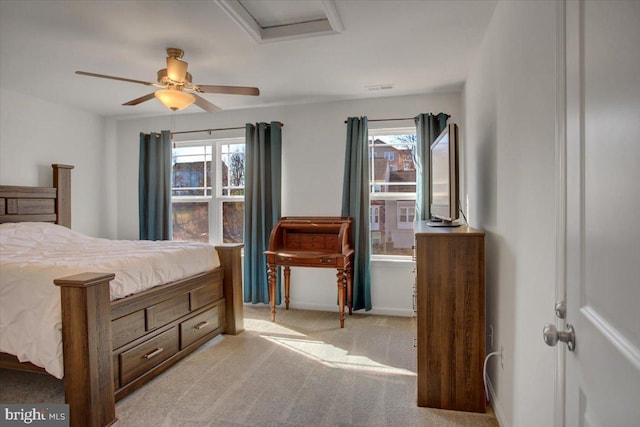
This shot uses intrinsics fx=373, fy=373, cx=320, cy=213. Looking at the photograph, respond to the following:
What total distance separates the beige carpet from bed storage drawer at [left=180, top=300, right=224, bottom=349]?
130 millimetres

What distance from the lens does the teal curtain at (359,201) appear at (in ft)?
13.0

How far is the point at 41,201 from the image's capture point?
3.93 m

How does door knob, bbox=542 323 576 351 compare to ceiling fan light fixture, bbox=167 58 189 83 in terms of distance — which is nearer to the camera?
door knob, bbox=542 323 576 351

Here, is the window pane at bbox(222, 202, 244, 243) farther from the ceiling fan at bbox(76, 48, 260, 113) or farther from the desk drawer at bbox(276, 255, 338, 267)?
the ceiling fan at bbox(76, 48, 260, 113)

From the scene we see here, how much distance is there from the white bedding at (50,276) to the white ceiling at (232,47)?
1.50 m

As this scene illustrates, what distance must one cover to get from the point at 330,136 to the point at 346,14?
1.93 m

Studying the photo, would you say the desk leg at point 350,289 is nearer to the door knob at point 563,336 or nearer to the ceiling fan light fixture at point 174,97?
the ceiling fan light fixture at point 174,97

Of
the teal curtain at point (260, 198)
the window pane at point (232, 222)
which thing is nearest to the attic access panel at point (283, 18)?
the teal curtain at point (260, 198)

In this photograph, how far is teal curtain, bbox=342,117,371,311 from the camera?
396cm

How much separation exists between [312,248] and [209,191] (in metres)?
1.65

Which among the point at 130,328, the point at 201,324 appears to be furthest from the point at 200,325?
the point at 130,328

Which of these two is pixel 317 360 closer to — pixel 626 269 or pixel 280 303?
pixel 280 303

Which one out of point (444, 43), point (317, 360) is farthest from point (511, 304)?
point (444, 43)

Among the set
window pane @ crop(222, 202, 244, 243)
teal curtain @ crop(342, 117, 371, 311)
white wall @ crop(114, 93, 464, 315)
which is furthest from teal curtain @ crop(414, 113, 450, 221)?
window pane @ crop(222, 202, 244, 243)
